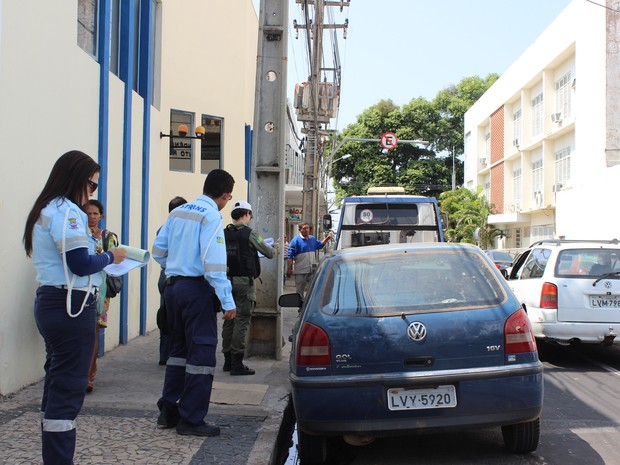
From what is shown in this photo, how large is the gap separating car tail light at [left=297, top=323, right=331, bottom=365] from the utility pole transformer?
361 cm

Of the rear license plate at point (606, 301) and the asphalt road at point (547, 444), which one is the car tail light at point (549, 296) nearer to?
the rear license plate at point (606, 301)

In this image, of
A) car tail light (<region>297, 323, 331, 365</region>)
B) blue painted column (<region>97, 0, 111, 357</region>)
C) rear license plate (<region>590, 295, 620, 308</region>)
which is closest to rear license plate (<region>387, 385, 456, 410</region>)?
car tail light (<region>297, 323, 331, 365</region>)

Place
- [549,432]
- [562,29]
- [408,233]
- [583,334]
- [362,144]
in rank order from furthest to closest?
[362,144] < [562,29] < [408,233] < [583,334] < [549,432]

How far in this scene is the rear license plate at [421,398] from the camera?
421cm

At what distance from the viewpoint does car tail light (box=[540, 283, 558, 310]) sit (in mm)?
8141

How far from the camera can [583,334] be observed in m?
8.02

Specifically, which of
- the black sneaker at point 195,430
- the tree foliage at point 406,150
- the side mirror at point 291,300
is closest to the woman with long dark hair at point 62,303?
the black sneaker at point 195,430

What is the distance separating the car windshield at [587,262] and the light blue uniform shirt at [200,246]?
513cm

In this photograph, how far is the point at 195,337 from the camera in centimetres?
473

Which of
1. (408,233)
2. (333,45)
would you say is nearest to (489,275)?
(408,233)

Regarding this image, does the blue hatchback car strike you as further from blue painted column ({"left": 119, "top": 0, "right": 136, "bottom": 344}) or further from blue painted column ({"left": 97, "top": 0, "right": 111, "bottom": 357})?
blue painted column ({"left": 119, "top": 0, "right": 136, "bottom": 344})

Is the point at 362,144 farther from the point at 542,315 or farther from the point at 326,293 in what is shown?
the point at 326,293

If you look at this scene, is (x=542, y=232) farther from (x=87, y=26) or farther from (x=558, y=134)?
(x=87, y=26)

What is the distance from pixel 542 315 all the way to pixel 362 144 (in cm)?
4056
